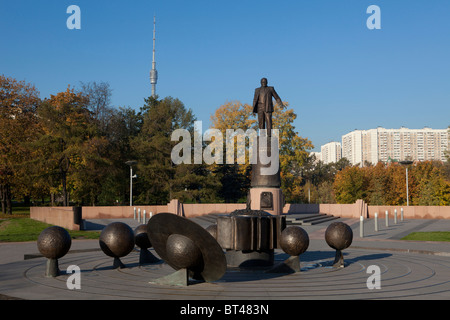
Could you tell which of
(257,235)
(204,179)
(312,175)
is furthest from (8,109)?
(312,175)

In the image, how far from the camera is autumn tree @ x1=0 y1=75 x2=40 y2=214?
39188 millimetres

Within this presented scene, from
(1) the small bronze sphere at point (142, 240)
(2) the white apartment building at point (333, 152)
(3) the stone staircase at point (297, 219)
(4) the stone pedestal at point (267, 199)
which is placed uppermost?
(2) the white apartment building at point (333, 152)

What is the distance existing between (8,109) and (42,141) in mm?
6403

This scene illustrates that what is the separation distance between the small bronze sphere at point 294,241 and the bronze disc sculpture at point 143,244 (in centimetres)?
388

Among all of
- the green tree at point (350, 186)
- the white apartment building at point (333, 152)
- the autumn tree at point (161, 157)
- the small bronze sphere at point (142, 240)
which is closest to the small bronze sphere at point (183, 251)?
the small bronze sphere at point (142, 240)

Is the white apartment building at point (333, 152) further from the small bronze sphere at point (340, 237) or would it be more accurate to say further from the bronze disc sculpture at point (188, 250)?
the bronze disc sculpture at point (188, 250)

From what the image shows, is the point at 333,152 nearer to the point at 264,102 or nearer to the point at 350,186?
the point at 350,186

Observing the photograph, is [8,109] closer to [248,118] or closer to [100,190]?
[100,190]

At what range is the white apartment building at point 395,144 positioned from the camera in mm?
161625

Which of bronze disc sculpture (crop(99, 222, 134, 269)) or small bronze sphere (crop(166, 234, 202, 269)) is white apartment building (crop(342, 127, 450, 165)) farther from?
small bronze sphere (crop(166, 234, 202, 269))

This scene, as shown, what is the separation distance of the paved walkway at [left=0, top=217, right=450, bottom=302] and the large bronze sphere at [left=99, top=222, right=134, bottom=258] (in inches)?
20.6

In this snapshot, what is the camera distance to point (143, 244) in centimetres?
1278

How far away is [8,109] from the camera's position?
139ft
